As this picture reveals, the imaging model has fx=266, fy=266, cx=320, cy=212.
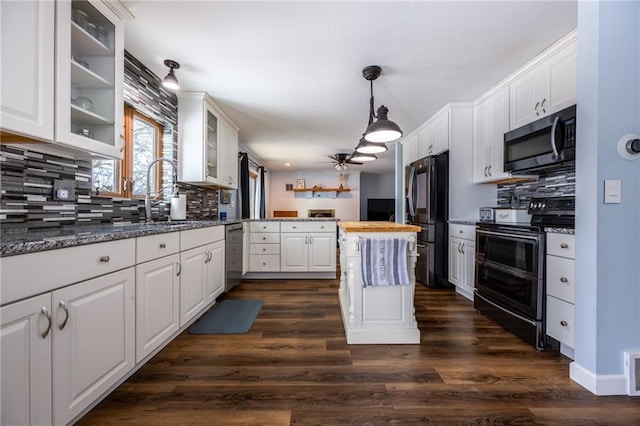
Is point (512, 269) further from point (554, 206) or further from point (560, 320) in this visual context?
Result: point (554, 206)

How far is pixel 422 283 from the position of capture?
12.1 ft

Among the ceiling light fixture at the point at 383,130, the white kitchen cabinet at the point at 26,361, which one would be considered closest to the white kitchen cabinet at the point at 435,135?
the ceiling light fixture at the point at 383,130

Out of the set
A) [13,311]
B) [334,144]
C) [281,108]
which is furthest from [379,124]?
[334,144]

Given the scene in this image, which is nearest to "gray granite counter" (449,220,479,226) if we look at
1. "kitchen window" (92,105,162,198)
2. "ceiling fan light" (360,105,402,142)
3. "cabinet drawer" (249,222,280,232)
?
"ceiling fan light" (360,105,402,142)

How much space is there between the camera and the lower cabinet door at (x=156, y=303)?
5.10ft

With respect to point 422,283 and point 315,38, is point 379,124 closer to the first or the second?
point 315,38

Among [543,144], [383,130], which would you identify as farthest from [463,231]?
[383,130]

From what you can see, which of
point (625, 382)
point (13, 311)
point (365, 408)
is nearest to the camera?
point (13, 311)

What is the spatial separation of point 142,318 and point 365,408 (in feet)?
4.43

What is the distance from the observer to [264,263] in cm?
396

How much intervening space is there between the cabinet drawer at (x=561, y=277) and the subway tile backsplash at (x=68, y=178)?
3241 mm

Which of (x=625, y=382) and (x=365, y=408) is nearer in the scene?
(x=365, y=408)

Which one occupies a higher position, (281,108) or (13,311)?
(281,108)

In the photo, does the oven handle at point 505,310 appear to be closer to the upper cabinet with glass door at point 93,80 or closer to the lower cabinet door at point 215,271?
the lower cabinet door at point 215,271
